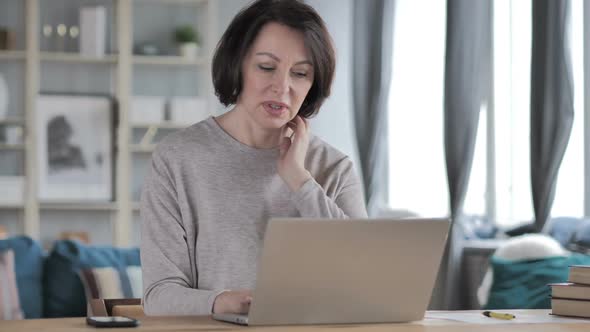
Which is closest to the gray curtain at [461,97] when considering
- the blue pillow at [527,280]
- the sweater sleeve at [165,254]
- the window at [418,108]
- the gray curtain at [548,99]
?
the gray curtain at [548,99]

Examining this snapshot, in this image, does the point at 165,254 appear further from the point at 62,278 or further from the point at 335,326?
the point at 62,278

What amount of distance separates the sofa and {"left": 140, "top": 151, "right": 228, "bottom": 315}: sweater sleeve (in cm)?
220

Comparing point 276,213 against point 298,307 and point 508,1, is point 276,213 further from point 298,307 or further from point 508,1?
point 508,1

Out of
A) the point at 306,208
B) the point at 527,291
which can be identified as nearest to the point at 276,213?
the point at 306,208

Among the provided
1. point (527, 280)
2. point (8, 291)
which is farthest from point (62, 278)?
point (527, 280)

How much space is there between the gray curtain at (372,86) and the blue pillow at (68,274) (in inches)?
66.1

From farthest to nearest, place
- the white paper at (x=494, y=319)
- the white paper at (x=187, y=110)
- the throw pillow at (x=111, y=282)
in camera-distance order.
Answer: the white paper at (x=187, y=110)
the throw pillow at (x=111, y=282)
the white paper at (x=494, y=319)

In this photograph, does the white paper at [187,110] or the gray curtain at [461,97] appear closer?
the gray curtain at [461,97]

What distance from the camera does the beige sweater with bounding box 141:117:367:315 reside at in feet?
6.77

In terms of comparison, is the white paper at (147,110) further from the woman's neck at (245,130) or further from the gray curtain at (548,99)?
the woman's neck at (245,130)

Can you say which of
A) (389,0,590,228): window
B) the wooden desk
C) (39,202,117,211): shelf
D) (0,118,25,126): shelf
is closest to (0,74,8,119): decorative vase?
(0,118,25,126): shelf

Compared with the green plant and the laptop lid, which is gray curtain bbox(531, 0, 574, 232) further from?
the laptop lid

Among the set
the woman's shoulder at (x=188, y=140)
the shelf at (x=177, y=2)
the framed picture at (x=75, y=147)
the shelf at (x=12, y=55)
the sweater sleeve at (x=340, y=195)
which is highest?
the shelf at (x=177, y=2)

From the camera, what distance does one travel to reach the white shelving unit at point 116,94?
20.8 ft
